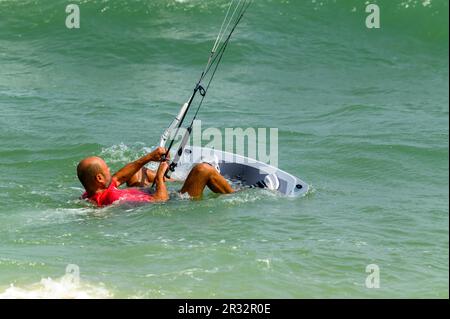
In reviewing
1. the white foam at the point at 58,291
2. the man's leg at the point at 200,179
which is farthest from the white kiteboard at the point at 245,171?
the white foam at the point at 58,291

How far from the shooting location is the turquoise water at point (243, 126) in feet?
22.1

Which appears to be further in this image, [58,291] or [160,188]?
[160,188]

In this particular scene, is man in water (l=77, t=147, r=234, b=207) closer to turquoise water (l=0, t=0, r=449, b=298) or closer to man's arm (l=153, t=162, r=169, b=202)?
man's arm (l=153, t=162, r=169, b=202)

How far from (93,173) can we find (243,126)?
4.46 metres

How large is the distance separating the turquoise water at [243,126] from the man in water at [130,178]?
16 cm

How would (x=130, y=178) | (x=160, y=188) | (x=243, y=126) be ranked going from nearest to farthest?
(x=160, y=188) → (x=130, y=178) → (x=243, y=126)

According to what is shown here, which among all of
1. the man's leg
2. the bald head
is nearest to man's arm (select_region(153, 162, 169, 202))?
the man's leg

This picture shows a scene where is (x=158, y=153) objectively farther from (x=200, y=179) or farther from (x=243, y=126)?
(x=243, y=126)

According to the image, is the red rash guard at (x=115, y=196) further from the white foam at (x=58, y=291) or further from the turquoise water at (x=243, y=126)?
the white foam at (x=58, y=291)

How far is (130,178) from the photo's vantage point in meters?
8.84

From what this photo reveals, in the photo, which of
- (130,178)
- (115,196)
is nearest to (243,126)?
(130,178)

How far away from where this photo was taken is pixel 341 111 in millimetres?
13211

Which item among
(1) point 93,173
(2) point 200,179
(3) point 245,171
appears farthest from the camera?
(3) point 245,171

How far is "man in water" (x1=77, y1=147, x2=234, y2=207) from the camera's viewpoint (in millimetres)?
8328
